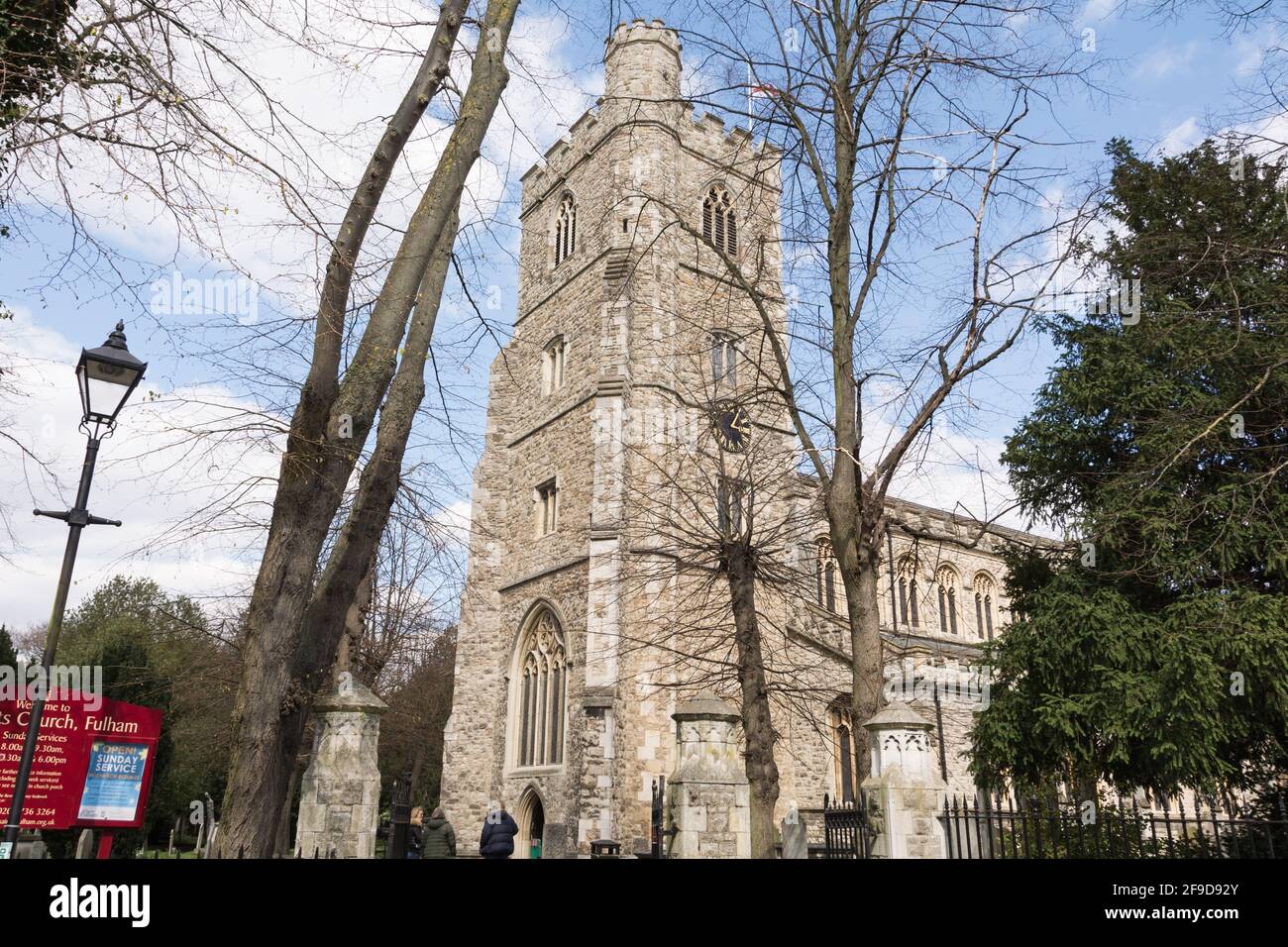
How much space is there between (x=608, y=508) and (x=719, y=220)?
32.1 ft

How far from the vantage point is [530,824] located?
1898cm

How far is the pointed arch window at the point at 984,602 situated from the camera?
2841 centimetres

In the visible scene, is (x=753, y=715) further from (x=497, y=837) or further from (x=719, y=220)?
(x=719, y=220)

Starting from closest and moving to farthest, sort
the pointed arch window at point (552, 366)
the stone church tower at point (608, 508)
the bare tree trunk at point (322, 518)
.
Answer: the bare tree trunk at point (322, 518) < the stone church tower at point (608, 508) < the pointed arch window at point (552, 366)

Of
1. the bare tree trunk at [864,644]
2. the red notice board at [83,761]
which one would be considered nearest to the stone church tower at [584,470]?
the bare tree trunk at [864,644]

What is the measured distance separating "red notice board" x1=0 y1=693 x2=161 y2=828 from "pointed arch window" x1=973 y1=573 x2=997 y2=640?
24422mm

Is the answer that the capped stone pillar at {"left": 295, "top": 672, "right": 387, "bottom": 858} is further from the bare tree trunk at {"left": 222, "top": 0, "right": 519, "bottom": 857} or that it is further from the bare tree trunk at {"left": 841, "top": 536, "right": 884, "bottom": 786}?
the bare tree trunk at {"left": 841, "top": 536, "right": 884, "bottom": 786}

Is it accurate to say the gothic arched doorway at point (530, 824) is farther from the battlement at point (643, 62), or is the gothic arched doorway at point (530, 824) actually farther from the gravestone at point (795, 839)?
the battlement at point (643, 62)

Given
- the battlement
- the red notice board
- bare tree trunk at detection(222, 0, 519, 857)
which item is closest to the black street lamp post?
bare tree trunk at detection(222, 0, 519, 857)

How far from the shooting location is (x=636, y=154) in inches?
866

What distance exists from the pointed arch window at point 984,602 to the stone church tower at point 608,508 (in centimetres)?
264

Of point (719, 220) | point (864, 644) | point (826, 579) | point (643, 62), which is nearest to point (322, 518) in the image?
point (864, 644)
